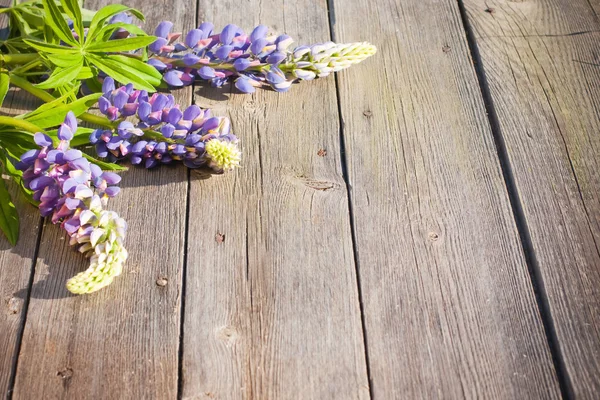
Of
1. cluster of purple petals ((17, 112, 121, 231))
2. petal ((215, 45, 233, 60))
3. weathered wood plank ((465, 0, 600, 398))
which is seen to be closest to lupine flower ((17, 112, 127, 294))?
cluster of purple petals ((17, 112, 121, 231))

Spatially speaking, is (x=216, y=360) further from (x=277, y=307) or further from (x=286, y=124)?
(x=286, y=124)

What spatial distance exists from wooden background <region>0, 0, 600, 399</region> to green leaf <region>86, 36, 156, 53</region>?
0.81 feet

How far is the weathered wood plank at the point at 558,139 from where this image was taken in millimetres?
1366

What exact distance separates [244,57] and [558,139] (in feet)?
2.62

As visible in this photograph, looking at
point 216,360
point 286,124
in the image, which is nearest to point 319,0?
point 286,124

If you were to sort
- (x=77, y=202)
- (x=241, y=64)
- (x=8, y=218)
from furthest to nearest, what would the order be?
(x=241, y=64) < (x=8, y=218) < (x=77, y=202)

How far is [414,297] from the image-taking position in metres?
1.38

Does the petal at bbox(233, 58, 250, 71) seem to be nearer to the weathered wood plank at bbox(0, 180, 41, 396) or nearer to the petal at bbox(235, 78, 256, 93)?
the petal at bbox(235, 78, 256, 93)

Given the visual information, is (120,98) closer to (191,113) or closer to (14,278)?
(191,113)

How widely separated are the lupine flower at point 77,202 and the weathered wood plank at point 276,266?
0.18m

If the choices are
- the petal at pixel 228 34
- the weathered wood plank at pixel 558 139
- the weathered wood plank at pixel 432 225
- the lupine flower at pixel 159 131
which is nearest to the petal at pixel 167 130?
the lupine flower at pixel 159 131

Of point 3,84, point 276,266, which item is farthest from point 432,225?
point 3,84

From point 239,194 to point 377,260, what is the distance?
1.13 feet

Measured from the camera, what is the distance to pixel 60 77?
56.3 inches
